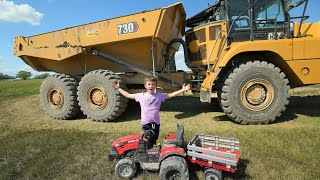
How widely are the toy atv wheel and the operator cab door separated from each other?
13.1 feet

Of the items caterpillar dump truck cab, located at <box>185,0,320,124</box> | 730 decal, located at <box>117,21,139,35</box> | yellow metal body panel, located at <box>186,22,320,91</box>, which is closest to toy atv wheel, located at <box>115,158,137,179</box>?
caterpillar dump truck cab, located at <box>185,0,320,124</box>

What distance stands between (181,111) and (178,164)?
433cm

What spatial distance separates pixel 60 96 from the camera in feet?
25.5

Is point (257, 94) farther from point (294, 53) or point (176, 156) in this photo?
point (176, 156)

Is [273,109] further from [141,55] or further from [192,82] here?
[141,55]

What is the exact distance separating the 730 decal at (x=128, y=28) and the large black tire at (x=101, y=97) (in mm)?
1114

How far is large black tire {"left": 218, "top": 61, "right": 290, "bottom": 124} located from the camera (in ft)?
19.2

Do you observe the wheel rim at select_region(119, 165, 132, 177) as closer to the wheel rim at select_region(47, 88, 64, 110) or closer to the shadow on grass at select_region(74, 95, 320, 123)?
the shadow on grass at select_region(74, 95, 320, 123)

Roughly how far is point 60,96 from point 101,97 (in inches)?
58.9

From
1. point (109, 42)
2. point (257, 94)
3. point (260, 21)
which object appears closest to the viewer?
point (257, 94)

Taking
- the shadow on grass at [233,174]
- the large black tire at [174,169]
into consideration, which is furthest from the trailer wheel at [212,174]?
the large black tire at [174,169]

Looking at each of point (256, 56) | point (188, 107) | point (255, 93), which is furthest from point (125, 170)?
point (188, 107)

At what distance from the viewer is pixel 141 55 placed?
23.8ft

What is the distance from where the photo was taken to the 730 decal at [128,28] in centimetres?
669
